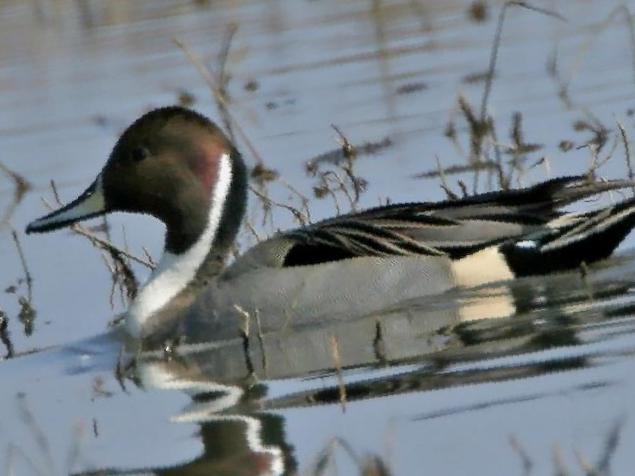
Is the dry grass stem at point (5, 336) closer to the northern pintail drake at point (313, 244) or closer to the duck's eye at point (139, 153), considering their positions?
the northern pintail drake at point (313, 244)

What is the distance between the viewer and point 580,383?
6.27 m

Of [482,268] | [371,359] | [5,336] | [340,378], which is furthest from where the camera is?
[5,336]

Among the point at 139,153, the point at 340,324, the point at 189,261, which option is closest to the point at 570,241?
the point at 340,324

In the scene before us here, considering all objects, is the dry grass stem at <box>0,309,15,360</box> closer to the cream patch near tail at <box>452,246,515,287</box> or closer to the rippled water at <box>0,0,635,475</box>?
the rippled water at <box>0,0,635,475</box>

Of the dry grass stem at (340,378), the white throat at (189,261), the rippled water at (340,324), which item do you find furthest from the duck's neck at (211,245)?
the dry grass stem at (340,378)

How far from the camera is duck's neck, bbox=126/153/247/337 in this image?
27.4 feet

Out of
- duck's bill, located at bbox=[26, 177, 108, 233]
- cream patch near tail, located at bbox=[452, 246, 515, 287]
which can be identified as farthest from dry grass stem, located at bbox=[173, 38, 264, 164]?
cream patch near tail, located at bbox=[452, 246, 515, 287]

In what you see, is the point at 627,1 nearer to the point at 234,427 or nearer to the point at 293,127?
the point at 293,127

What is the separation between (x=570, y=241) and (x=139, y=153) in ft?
5.54

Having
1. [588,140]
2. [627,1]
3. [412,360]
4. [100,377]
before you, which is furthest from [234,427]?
[627,1]

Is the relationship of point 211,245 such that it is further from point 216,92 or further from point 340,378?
point 340,378

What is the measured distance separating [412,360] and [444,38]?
811cm

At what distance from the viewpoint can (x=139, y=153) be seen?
8.47m

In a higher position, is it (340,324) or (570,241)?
(570,241)
